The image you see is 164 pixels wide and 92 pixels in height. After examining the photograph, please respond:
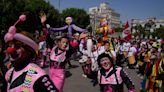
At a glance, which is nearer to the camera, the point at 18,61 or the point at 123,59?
the point at 18,61

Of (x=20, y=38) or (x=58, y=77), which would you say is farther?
(x=58, y=77)

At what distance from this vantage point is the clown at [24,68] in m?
2.72

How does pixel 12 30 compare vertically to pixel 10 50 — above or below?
above

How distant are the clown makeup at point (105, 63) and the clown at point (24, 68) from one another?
2301mm

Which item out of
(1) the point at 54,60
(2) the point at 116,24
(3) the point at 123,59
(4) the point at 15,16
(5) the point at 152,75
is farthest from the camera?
(2) the point at 116,24

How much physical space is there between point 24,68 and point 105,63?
2.42 metres

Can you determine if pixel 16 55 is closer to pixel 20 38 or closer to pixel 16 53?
pixel 16 53

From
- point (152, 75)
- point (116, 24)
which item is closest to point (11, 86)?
point (152, 75)

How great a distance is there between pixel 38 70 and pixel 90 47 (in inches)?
402

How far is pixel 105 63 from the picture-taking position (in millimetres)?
5113

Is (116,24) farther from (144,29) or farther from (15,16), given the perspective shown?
(15,16)

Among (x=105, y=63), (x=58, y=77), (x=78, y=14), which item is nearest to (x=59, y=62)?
(x=58, y=77)

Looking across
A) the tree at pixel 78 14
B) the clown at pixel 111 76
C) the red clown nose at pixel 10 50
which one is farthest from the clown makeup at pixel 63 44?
the tree at pixel 78 14

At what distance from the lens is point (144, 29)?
88812 mm
